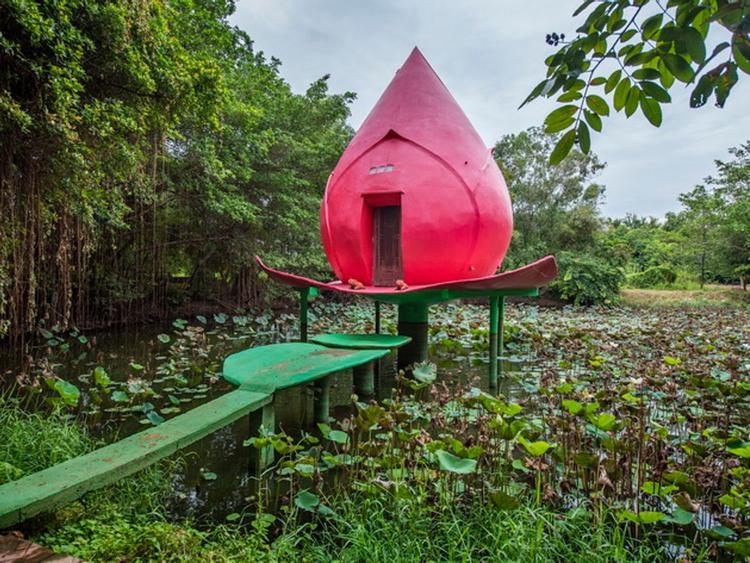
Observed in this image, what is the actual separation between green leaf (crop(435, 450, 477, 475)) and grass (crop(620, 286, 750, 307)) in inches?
565

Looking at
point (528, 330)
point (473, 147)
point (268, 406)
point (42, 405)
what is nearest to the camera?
point (268, 406)

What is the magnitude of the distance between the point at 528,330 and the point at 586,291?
7230 mm

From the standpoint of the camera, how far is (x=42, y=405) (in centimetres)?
407

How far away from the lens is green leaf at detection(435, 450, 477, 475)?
1.98m

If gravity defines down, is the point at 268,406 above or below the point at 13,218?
below

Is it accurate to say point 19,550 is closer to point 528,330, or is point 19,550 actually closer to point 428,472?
point 428,472

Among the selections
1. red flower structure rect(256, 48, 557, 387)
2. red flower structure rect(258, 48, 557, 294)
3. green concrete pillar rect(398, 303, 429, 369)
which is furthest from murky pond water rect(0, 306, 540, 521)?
red flower structure rect(258, 48, 557, 294)

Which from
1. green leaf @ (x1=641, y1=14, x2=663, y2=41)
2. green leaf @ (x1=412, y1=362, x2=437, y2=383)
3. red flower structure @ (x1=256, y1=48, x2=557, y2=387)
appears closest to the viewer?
green leaf @ (x1=641, y1=14, x2=663, y2=41)

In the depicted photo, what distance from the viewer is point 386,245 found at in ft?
18.5

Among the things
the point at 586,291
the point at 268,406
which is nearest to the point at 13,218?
the point at 268,406

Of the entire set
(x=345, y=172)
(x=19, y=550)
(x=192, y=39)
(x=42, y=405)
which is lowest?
(x=42, y=405)

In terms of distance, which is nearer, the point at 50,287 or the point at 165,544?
the point at 165,544

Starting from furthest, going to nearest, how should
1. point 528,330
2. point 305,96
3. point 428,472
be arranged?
point 305,96 → point 528,330 → point 428,472

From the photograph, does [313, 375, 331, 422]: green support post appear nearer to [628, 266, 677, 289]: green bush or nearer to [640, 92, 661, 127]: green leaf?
[640, 92, 661, 127]: green leaf
